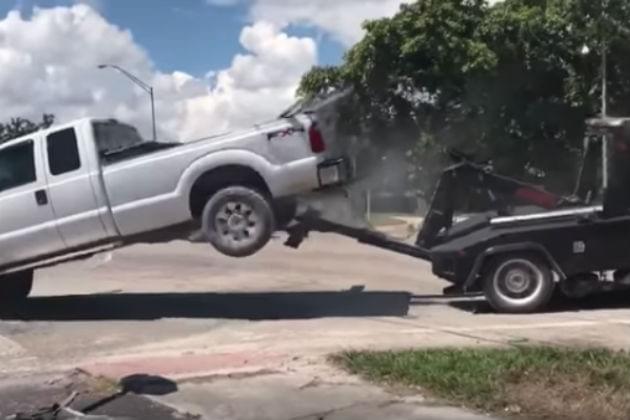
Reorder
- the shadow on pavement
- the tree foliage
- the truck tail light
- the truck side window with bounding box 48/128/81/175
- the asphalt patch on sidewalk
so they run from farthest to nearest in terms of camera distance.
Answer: the tree foliage < the shadow on pavement < the truck side window with bounding box 48/128/81/175 < the truck tail light < the asphalt patch on sidewalk

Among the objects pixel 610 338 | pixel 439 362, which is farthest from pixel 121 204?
pixel 610 338

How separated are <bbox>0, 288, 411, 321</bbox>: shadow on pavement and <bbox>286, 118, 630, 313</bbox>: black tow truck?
100 centimetres

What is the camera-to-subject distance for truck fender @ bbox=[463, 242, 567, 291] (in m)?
12.6

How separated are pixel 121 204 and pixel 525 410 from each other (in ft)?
20.7

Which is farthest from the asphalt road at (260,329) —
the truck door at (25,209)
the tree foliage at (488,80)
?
the tree foliage at (488,80)

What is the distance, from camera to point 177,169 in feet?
39.4

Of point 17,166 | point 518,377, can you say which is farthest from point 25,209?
point 518,377

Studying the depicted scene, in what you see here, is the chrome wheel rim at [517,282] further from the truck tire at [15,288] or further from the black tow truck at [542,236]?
the truck tire at [15,288]

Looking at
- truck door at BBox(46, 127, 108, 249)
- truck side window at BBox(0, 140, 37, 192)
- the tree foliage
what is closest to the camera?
truck door at BBox(46, 127, 108, 249)

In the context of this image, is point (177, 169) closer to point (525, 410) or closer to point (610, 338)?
point (610, 338)

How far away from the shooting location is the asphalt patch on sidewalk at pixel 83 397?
24.8ft

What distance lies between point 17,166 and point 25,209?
56cm

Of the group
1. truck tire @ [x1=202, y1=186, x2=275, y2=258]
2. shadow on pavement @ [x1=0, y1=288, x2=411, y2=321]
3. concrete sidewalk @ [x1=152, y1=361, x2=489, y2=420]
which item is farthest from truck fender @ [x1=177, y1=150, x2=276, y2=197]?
concrete sidewalk @ [x1=152, y1=361, x2=489, y2=420]

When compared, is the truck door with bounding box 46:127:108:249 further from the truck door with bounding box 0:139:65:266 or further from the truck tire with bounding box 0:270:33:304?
the truck tire with bounding box 0:270:33:304
